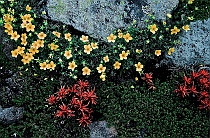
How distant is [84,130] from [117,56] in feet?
3.03

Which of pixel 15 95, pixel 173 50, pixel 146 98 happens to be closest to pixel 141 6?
Answer: pixel 173 50

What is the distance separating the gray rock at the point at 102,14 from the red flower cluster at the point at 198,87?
0.82m

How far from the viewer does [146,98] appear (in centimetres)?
453

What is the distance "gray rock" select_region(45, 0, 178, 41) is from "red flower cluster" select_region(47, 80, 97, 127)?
691 millimetres

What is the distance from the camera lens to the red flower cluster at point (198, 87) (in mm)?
4367

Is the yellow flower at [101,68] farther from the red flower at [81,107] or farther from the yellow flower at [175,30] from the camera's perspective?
the yellow flower at [175,30]

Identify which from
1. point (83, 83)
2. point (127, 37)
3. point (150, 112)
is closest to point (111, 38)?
→ point (127, 37)

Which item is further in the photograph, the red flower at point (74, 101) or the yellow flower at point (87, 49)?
the yellow flower at point (87, 49)

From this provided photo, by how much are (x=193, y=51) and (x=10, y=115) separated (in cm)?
219

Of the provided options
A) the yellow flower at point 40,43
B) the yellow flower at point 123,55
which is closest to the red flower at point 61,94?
the yellow flower at point 40,43

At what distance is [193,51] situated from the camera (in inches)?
186

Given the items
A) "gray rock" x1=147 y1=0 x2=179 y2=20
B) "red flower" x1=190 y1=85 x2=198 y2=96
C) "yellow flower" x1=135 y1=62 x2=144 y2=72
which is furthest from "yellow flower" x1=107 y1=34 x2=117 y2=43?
"red flower" x1=190 y1=85 x2=198 y2=96

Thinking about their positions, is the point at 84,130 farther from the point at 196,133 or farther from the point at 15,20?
the point at 15,20

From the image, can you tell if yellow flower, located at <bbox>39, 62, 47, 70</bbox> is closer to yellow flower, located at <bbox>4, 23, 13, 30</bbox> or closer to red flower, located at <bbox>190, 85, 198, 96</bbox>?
yellow flower, located at <bbox>4, 23, 13, 30</bbox>
